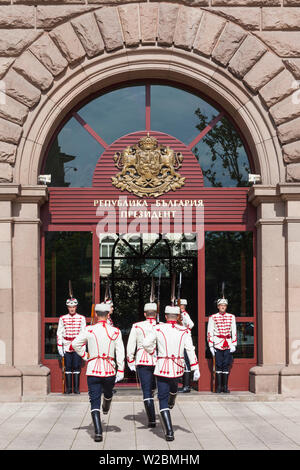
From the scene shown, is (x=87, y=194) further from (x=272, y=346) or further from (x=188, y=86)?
(x=272, y=346)

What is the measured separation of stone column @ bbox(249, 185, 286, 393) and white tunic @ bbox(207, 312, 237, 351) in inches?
21.0

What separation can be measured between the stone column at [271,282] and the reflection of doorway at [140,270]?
157 cm

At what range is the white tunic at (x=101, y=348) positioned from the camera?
9.55 m

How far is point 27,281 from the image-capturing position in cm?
1319

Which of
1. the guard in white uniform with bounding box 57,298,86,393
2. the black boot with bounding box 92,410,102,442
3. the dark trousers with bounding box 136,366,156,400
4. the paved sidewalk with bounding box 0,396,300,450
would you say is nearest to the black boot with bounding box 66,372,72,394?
the guard in white uniform with bounding box 57,298,86,393

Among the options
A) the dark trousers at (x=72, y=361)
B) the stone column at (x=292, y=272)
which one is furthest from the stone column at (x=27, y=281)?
the stone column at (x=292, y=272)

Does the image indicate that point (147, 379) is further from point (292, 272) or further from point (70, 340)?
point (292, 272)

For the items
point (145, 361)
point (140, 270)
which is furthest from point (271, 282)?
point (145, 361)

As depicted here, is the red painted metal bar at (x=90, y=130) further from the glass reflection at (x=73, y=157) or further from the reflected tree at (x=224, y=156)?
the reflected tree at (x=224, y=156)

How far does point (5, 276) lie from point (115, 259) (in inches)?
99.8

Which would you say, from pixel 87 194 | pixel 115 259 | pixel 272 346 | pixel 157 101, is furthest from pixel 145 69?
pixel 272 346

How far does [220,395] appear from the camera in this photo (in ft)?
42.8

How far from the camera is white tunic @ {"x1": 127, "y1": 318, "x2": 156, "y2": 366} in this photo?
33.5 ft

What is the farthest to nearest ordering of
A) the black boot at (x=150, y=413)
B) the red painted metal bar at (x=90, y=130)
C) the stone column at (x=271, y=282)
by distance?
the red painted metal bar at (x=90, y=130)
the stone column at (x=271, y=282)
the black boot at (x=150, y=413)
